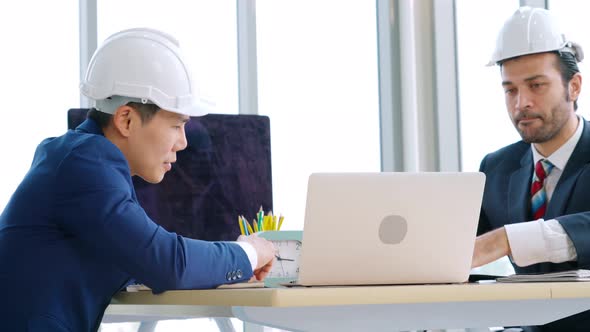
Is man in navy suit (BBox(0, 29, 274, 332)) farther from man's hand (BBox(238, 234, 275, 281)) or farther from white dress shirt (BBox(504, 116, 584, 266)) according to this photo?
white dress shirt (BBox(504, 116, 584, 266))

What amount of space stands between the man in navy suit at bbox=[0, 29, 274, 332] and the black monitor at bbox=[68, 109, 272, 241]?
0.57 meters

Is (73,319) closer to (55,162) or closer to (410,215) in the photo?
(55,162)

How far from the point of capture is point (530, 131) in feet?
9.14

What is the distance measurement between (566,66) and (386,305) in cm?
152

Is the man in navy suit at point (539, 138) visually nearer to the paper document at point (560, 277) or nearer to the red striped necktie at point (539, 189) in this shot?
the red striped necktie at point (539, 189)

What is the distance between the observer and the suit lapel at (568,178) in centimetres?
256

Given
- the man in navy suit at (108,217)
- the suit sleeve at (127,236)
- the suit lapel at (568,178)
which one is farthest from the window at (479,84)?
the suit sleeve at (127,236)

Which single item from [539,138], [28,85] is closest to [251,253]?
[539,138]

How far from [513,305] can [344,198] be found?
15.9 inches

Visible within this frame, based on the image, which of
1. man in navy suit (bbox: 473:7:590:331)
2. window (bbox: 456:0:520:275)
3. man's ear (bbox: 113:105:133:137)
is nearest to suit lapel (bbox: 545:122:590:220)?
man in navy suit (bbox: 473:7:590:331)

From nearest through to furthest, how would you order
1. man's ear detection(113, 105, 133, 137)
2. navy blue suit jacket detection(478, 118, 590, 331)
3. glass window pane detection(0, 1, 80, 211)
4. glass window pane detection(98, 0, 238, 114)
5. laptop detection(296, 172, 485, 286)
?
laptop detection(296, 172, 485, 286), man's ear detection(113, 105, 133, 137), navy blue suit jacket detection(478, 118, 590, 331), glass window pane detection(0, 1, 80, 211), glass window pane detection(98, 0, 238, 114)

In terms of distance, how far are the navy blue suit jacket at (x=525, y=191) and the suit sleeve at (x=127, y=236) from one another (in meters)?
0.98

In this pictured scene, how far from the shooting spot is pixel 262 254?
189cm

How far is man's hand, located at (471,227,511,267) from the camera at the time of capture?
207 cm
